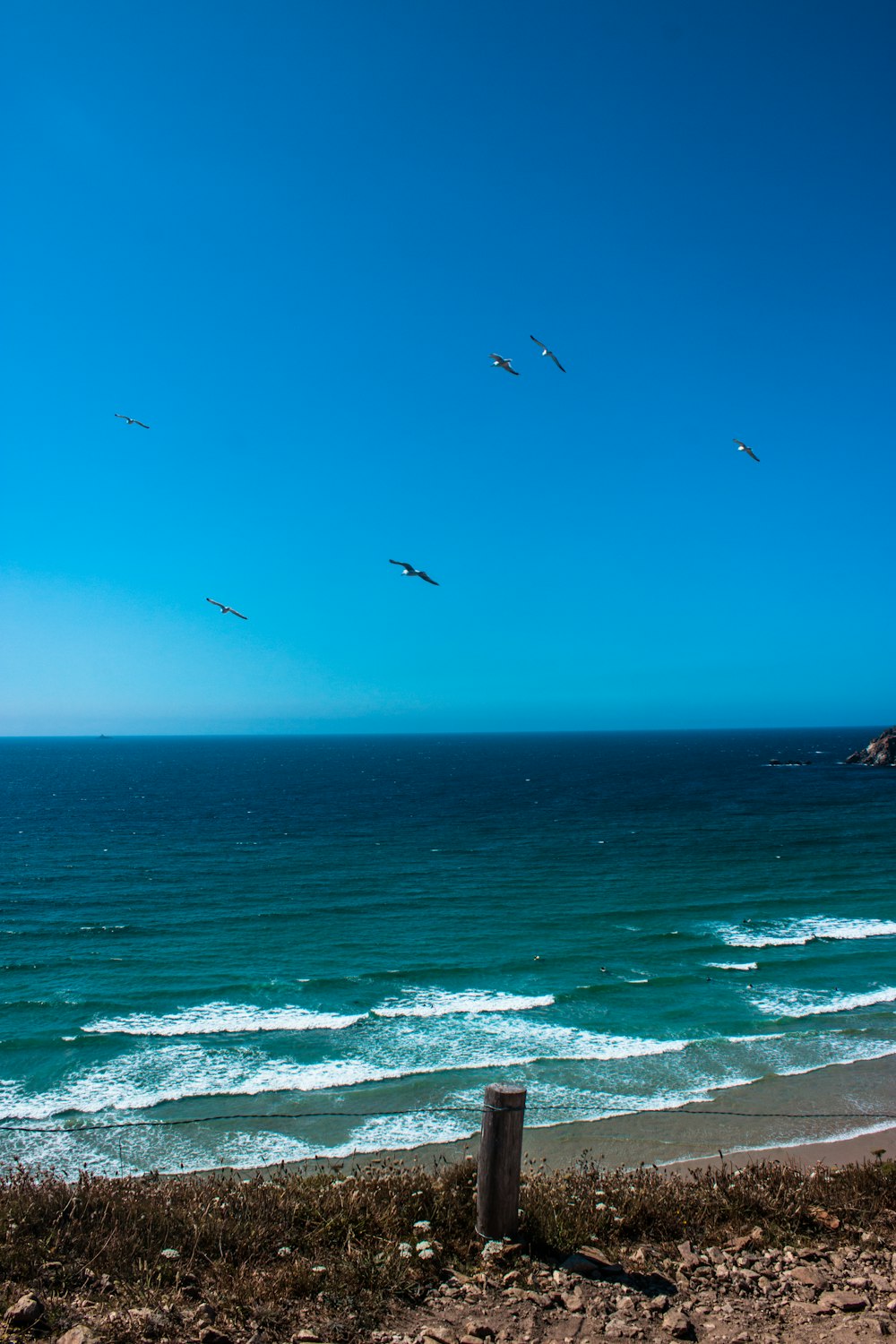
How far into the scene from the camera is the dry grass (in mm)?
6055

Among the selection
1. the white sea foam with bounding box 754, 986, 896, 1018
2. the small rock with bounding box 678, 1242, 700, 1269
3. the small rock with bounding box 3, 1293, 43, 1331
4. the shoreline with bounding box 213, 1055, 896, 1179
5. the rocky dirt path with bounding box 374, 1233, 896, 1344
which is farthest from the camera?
the white sea foam with bounding box 754, 986, 896, 1018

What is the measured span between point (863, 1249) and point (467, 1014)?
15605mm

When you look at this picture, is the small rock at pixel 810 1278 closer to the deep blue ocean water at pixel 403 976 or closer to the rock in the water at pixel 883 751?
the deep blue ocean water at pixel 403 976

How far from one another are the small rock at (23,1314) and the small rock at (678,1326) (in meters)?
4.59

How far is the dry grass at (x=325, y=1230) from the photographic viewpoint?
19.9 feet

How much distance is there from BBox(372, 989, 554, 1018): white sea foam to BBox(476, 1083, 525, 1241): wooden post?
50.4 feet

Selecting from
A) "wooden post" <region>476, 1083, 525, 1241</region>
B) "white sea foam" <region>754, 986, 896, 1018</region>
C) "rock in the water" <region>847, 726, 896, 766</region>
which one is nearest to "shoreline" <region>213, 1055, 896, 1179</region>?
"white sea foam" <region>754, 986, 896, 1018</region>

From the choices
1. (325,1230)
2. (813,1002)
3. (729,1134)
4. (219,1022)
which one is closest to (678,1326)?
(325,1230)

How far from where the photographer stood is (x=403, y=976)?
25.1 metres

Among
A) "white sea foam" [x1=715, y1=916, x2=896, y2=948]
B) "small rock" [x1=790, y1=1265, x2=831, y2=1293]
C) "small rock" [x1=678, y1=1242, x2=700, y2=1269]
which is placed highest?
"small rock" [x1=790, y1=1265, x2=831, y2=1293]

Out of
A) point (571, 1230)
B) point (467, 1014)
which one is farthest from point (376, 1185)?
point (467, 1014)

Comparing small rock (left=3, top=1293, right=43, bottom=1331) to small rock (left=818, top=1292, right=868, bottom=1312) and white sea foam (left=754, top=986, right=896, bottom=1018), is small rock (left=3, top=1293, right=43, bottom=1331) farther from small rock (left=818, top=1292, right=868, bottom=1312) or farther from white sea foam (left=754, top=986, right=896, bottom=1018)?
white sea foam (left=754, top=986, right=896, bottom=1018)

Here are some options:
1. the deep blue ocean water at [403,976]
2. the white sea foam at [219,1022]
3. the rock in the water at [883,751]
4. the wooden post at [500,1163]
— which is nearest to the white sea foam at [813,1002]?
the deep blue ocean water at [403,976]

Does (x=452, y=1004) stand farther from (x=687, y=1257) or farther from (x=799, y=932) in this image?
(x=687, y=1257)
